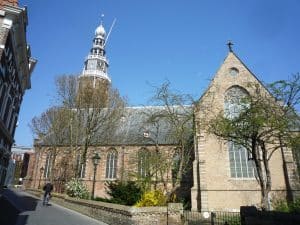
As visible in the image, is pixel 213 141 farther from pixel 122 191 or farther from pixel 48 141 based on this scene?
pixel 48 141

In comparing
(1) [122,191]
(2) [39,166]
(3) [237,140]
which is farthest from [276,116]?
(2) [39,166]

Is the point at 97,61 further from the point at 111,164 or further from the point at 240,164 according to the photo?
the point at 240,164

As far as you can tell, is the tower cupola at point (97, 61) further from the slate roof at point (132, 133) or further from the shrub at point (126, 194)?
the shrub at point (126, 194)

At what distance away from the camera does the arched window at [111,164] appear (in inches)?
1326

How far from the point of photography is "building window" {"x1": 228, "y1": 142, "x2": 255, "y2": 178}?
2328 cm

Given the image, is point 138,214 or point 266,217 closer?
point 266,217

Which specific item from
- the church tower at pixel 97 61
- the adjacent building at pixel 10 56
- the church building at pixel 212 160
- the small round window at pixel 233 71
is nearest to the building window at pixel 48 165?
the church building at pixel 212 160

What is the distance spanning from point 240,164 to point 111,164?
16994mm

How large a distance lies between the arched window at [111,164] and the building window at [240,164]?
15.5 meters

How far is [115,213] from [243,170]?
14423 mm

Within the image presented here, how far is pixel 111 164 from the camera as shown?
34.3 metres

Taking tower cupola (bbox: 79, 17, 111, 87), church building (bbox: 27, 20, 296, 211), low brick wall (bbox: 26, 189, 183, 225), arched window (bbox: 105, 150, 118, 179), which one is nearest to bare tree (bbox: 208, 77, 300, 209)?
church building (bbox: 27, 20, 296, 211)

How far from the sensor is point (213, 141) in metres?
24.6

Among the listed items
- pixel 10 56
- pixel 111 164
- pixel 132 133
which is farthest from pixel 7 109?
pixel 132 133
